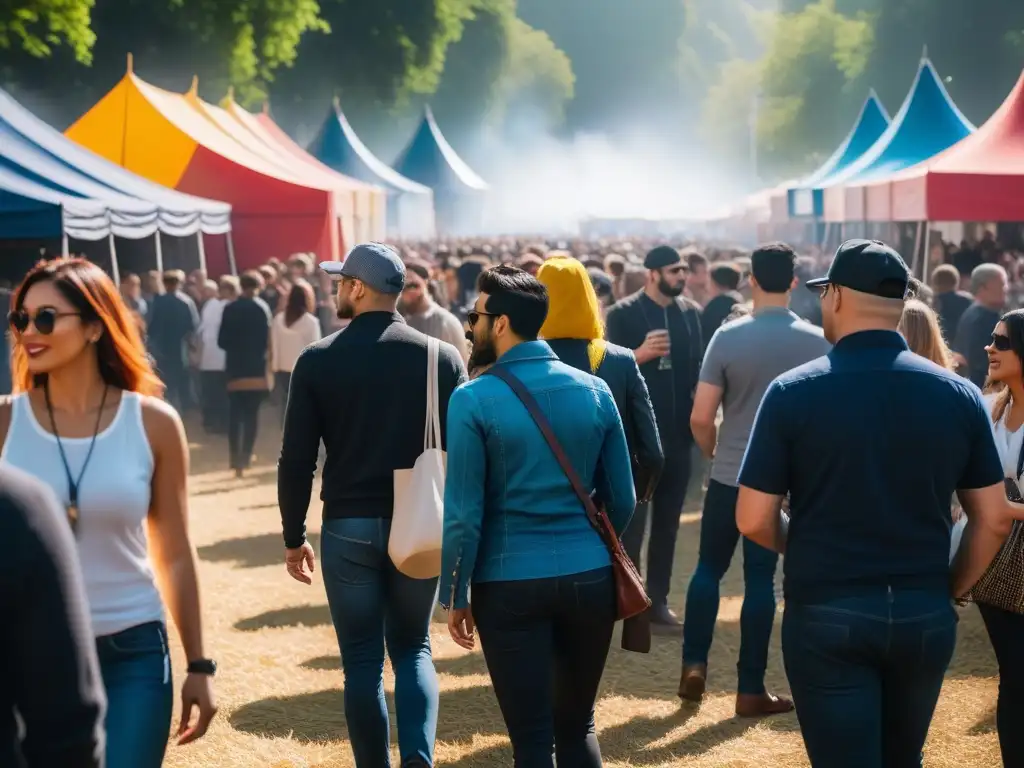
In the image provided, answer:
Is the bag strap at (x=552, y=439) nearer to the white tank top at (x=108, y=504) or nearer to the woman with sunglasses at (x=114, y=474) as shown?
the woman with sunglasses at (x=114, y=474)

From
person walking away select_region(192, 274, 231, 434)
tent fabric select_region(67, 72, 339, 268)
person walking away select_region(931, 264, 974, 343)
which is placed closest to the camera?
person walking away select_region(931, 264, 974, 343)

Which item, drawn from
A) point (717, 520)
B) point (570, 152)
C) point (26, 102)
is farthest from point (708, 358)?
point (570, 152)

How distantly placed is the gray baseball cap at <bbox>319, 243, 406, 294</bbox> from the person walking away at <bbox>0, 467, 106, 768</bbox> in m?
2.77

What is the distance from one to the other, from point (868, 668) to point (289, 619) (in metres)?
5.30

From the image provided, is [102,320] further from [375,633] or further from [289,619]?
[289,619]

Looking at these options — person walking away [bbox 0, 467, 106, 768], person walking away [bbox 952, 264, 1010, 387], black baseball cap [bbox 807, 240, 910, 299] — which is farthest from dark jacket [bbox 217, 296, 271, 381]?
person walking away [bbox 0, 467, 106, 768]

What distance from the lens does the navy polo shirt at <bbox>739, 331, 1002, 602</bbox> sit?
349 cm

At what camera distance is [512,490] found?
159 inches

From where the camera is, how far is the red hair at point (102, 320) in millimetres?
3377

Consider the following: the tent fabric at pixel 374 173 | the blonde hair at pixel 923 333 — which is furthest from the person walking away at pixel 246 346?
the tent fabric at pixel 374 173

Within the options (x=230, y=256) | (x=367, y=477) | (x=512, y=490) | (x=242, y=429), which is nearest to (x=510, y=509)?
(x=512, y=490)

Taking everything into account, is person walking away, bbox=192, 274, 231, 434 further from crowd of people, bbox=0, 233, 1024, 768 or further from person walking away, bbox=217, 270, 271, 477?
crowd of people, bbox=0, 233, 1024, 768

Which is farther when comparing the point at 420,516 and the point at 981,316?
the point at 981,316

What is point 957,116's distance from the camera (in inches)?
872
